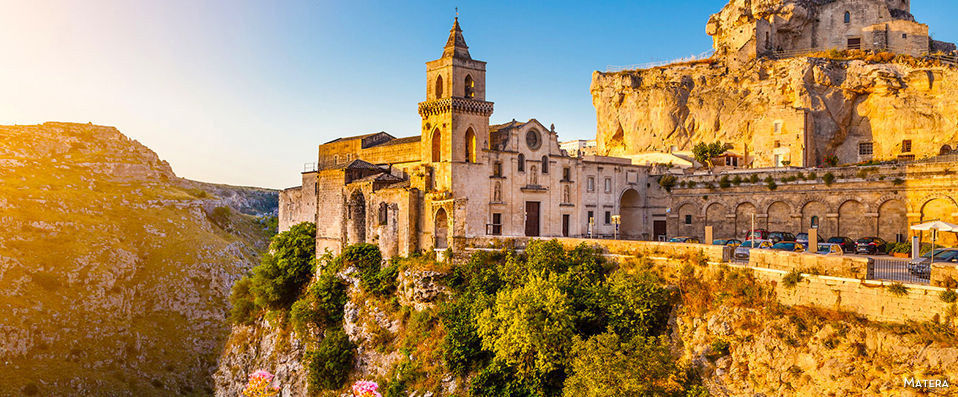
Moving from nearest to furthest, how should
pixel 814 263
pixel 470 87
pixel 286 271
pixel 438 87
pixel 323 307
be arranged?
1. pixel 814 263
2. pixel 323 307
3. pixel 470 87
4. pixel 438 87
5. pixel 286 271

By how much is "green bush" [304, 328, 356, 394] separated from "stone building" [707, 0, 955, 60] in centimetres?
4724

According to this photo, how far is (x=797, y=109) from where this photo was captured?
53.6 meters

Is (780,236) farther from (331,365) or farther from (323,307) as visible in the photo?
(323,307)

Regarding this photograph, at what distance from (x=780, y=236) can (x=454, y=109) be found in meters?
22.8

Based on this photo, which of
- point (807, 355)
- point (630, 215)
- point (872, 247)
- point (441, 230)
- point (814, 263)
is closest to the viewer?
point (807, 355)

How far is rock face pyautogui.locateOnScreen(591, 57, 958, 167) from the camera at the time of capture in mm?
49844

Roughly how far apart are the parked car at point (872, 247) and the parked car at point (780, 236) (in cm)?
544

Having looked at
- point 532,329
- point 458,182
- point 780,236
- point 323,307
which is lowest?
point 323,307

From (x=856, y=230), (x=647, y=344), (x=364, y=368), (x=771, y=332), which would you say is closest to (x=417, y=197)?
(x=364, y=368)

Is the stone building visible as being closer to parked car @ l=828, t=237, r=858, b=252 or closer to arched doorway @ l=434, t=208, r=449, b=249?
parked car @ l=828, t=237, r=858, b=252

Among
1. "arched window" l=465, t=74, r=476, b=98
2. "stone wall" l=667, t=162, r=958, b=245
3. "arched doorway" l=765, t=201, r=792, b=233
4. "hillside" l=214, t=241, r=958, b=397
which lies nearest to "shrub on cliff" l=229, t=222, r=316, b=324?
"hillside" l=214, t=241, r=958, b=397

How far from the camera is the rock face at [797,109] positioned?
4984 centimetres

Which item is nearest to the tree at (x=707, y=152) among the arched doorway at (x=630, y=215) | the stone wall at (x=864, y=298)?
the arched doorway at (x=630, y=215)

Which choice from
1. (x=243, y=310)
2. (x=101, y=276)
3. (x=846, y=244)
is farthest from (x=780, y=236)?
(x=101, y=276)
